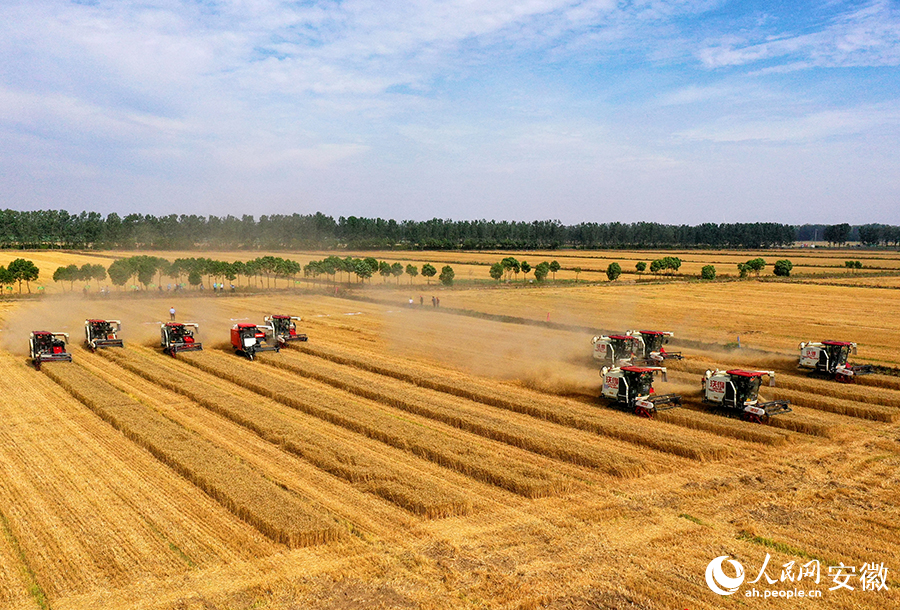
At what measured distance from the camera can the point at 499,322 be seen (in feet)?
187

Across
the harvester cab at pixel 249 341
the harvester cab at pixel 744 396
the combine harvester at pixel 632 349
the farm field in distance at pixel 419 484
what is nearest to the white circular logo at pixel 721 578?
the farm field in distance at pixel 419 484

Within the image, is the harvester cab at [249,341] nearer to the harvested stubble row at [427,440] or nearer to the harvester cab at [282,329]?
the harvester cab at [282,329]

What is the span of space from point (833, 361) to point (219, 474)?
3023 cm

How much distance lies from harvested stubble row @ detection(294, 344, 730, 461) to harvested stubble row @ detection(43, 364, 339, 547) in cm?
1167

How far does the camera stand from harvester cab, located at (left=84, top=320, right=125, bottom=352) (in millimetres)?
41344

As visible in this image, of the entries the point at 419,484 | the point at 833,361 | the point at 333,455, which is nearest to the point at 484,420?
the point at 333,455

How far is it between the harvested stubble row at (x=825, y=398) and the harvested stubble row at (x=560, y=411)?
8.01 metres

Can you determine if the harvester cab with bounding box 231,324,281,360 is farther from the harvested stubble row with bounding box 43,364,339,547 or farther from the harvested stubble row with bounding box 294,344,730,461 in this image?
the harvested stubble row with bounding box 43,364,339,547

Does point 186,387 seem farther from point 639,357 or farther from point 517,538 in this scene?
point 639,357

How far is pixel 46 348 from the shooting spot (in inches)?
1462

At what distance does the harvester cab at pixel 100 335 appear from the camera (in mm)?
41344

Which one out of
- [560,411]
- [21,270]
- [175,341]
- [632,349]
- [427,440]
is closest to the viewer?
[427,440]

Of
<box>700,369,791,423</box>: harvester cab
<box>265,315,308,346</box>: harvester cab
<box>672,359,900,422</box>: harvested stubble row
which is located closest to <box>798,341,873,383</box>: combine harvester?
<box>672,359,900,422</box>: harvested stubble row

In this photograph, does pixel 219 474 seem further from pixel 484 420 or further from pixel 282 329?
pixel 282 329
